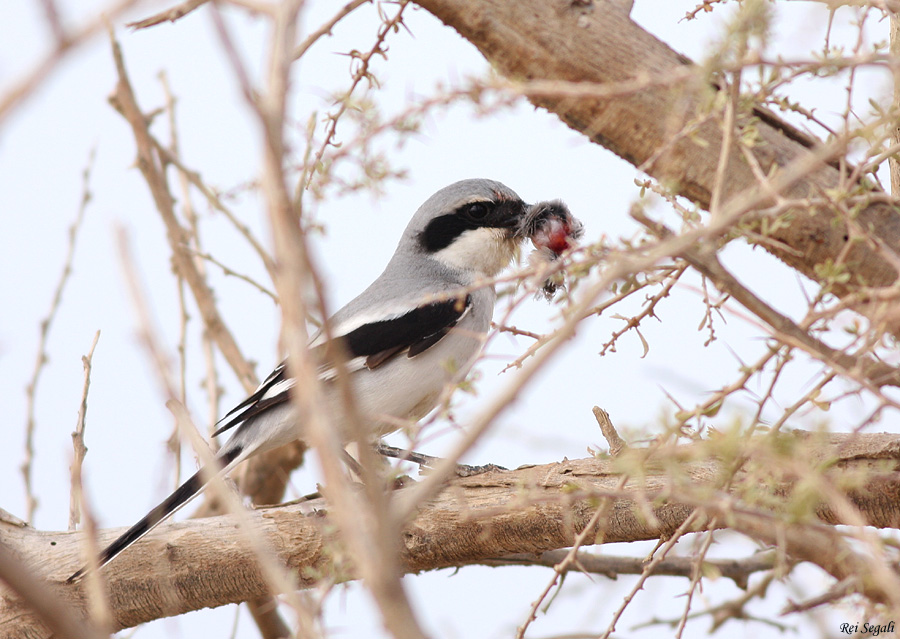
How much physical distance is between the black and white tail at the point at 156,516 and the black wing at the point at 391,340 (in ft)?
1.33

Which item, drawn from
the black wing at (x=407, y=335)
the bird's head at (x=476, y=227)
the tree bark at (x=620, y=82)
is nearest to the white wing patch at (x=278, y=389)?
the black wing at (x=407, y=335)

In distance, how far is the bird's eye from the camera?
3.84 metres

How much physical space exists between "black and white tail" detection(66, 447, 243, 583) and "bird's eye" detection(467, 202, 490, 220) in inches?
62.9

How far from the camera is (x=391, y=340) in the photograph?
3365mm

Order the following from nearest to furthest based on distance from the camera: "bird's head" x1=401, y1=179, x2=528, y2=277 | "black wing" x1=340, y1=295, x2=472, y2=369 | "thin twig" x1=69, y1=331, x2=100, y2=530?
"thin twig" x1=69, y1=331, x2=100, y2=530 < "black wing" x1=340, y1=295, x2=472, y2=369 < "bird's head" x1=401, y1=179, x2=528, y2=277

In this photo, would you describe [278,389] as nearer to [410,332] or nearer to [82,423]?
[410,332]

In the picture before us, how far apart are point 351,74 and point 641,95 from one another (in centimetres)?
80

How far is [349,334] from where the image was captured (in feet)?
11.3

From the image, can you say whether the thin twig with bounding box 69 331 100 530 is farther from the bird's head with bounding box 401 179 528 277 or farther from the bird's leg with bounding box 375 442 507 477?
the bird's head with bounding box 401 179 528 277

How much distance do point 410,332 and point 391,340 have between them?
8 centimetres

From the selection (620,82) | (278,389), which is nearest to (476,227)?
(278,389)

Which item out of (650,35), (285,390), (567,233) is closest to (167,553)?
(285,390)

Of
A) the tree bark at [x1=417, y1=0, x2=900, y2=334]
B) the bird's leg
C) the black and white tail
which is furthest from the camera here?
the bird's leg

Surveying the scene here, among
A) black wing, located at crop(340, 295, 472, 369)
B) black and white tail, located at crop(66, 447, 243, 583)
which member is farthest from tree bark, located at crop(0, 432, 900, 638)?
black wing, located at crop(340, 295, 472, 369)
